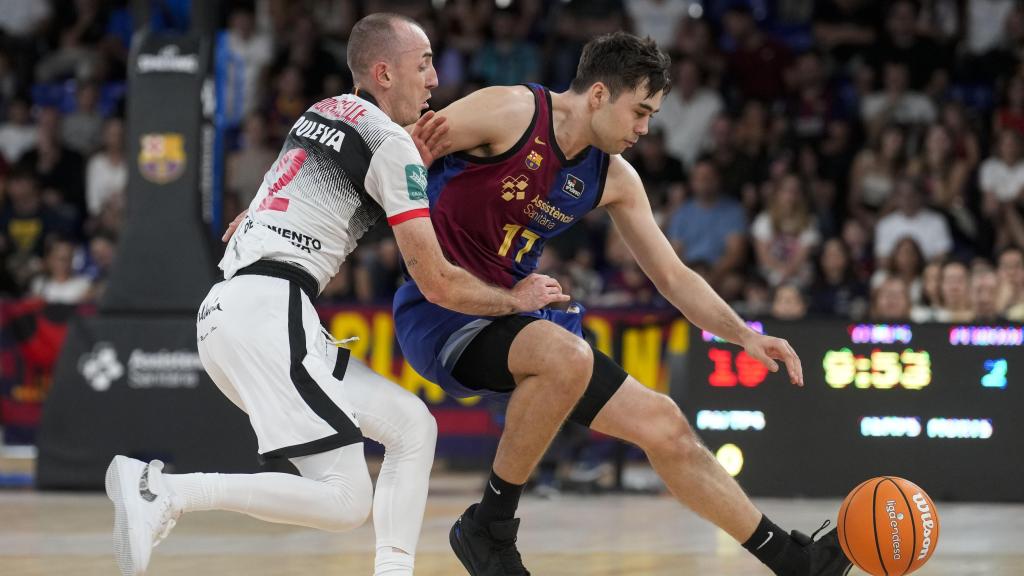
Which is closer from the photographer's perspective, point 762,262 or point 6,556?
point 6,556

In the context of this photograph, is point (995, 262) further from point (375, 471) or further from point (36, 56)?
point (36, 56)

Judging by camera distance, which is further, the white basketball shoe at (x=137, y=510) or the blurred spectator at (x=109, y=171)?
the blurred spectator at (x=109, y=171)

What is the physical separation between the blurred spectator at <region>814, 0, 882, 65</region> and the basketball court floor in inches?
267

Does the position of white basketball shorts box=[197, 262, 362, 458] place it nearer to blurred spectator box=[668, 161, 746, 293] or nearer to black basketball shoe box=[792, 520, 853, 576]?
black basketball shoe box=[792, 520, 853, 576]

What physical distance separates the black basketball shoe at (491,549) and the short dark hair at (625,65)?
1.69 m

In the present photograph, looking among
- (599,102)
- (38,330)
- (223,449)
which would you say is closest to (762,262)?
(223,449)

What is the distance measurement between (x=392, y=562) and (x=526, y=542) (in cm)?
255

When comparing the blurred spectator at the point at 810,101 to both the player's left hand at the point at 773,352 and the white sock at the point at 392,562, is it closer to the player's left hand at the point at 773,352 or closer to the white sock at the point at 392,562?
the player's left hand at the point at 773,352

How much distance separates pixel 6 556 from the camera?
681 cm

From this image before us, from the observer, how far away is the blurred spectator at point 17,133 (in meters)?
15.5

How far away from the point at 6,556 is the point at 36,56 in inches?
428

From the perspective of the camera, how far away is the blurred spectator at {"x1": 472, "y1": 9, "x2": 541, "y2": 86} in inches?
584

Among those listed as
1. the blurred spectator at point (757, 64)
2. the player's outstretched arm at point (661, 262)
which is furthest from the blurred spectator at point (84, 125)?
the player's outstretched arm at point (661, 262)

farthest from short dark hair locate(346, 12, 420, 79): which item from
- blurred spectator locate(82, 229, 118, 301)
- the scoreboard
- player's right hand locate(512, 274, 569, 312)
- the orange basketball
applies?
blurred spectator locate(82, 229, 118, 301)
